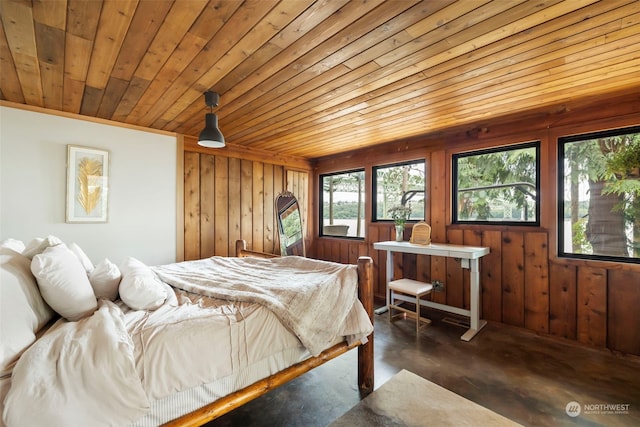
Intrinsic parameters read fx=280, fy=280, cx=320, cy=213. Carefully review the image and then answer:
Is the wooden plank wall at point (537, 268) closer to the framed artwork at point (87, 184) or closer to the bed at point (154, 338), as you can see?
the bed at point (154, 338)

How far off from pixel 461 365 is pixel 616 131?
8.29 ft

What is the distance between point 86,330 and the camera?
112 cm

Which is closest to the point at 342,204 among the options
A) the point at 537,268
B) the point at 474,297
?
the point at 474,297

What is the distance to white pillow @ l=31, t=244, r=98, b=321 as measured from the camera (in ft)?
4.11

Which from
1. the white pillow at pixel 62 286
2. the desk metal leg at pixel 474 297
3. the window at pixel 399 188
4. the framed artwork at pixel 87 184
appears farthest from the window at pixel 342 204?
the white pillow at pixel 62 286

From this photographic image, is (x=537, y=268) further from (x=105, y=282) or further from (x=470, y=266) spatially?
(x=105, y=282)

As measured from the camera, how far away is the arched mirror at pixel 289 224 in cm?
460

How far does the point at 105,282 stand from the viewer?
157 centimetres

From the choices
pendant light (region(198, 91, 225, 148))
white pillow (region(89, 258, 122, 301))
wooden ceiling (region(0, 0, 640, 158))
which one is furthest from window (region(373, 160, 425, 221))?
white pillow (region(89, 258, 122, 301))

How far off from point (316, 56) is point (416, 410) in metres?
2.36

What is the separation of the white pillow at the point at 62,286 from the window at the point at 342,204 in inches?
146

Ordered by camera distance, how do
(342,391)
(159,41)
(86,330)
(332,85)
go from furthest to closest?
(332,85) < (342,391) < (159,41) < (86,330)

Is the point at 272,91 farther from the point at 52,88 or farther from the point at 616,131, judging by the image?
the point at 616,131

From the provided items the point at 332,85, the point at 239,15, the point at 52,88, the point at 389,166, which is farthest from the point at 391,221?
the point at 52,88
